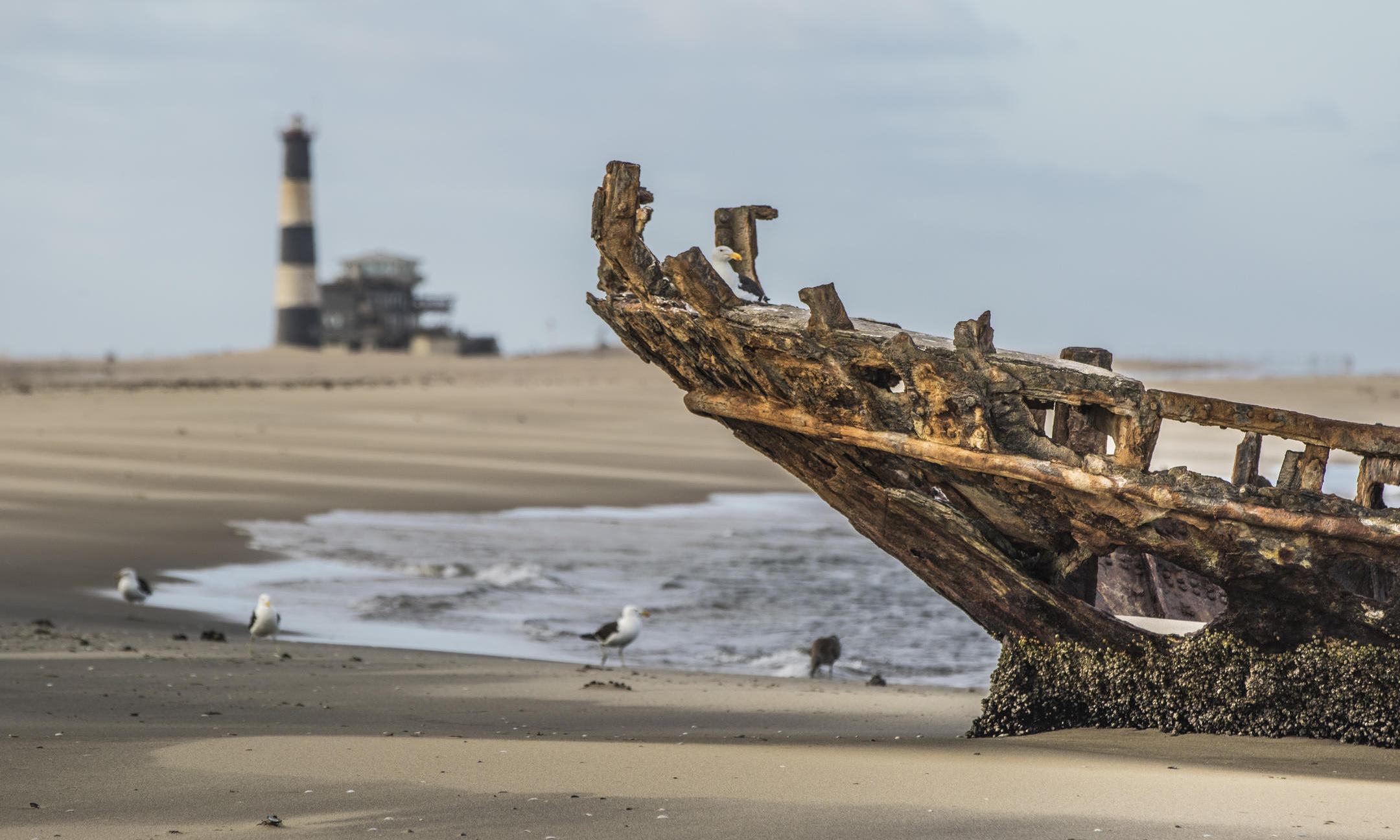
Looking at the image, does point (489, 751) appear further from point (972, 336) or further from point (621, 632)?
point (621, 632)

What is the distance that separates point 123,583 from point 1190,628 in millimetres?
8090

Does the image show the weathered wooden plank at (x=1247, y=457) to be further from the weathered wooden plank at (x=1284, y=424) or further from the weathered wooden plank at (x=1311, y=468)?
the weathered wooden plank at (x=1311, y=468)

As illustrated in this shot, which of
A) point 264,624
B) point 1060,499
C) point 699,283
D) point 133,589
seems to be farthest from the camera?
point 133,589

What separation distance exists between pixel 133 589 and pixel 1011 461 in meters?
7.82

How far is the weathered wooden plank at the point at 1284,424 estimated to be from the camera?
745 cm

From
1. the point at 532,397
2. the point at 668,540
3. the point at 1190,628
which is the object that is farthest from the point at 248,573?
the point at 532,397

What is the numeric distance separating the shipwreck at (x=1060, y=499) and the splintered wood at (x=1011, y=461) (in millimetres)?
12

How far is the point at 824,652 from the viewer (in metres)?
11.7

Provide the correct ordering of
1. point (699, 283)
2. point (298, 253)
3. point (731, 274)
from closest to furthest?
point (699, 283) → point (731, 274) → point (298, 253)

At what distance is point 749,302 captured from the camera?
8.44 m

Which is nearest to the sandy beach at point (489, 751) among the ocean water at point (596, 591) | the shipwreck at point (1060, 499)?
the shipwreck at point (1060, 499)

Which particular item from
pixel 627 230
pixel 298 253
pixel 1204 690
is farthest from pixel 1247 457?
pixel 298 253

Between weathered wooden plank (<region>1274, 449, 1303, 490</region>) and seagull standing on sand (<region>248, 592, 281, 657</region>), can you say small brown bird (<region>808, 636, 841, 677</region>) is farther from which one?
weathered wooden plank (<region>1274, 449, 1303, 490</region>)

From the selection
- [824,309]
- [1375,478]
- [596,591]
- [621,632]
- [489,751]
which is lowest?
[596,591]
